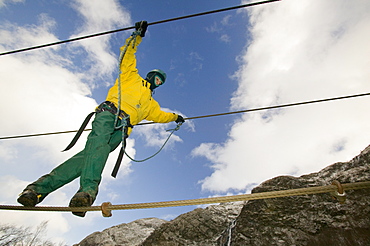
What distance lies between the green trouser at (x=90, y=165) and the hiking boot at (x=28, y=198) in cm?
6

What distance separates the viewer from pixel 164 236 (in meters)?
9.98

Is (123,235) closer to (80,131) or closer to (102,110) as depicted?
(80,131)

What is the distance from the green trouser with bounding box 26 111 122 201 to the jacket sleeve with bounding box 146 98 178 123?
913mm

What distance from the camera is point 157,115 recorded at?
390 cm

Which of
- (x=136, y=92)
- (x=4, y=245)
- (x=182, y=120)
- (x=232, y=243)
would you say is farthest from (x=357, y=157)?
(x=4, y=245)

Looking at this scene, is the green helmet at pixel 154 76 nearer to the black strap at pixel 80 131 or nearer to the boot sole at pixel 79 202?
the black strap at pixel 80 131

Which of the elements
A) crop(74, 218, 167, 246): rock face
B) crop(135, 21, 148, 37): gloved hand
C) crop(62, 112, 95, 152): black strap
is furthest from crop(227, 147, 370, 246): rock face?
crop(135, 21, 148, 37): gloved hand

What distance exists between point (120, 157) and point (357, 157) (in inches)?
329

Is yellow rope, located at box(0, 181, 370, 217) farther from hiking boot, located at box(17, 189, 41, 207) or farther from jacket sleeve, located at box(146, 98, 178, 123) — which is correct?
jacket sleeve, located at box(146, 98, 178, 123)

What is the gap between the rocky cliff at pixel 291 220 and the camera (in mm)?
6414

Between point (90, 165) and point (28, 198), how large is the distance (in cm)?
78

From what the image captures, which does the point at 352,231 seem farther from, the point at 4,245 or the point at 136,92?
the point at 4,245

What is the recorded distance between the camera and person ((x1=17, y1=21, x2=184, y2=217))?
2.34 metres

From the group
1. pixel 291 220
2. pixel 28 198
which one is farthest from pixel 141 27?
pixel 291 220
